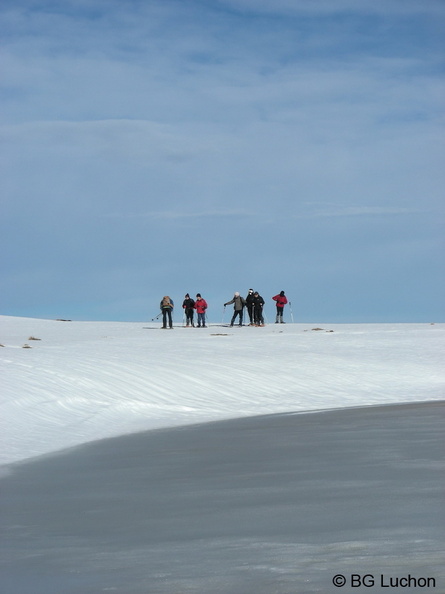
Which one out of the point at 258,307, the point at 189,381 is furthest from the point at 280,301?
the point at 189,381

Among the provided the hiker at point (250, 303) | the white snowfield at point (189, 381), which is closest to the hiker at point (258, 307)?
the hiker at point (250, 303)

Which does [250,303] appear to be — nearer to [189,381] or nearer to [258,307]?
[258,307]

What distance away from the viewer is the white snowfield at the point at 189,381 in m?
13.4

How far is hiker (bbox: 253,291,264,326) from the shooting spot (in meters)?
37.4

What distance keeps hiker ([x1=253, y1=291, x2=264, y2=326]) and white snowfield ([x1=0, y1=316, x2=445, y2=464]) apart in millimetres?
9605

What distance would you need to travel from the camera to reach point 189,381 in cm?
1805

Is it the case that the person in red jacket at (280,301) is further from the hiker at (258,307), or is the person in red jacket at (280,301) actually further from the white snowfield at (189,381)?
the white snowfield at (189,381)

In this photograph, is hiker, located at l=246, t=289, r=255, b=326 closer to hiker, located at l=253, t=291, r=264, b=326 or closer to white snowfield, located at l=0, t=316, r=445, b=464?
hiker, located at l=253, t=291, r=264, b=326

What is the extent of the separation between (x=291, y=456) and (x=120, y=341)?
17919 mm

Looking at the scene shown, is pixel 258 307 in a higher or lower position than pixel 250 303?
lower

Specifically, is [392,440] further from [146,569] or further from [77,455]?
[146,569]

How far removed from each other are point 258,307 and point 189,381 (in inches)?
773

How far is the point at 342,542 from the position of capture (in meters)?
5.03

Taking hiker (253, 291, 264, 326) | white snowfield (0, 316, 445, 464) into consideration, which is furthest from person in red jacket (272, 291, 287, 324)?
white snowfield (0, 316, 445, 464)
